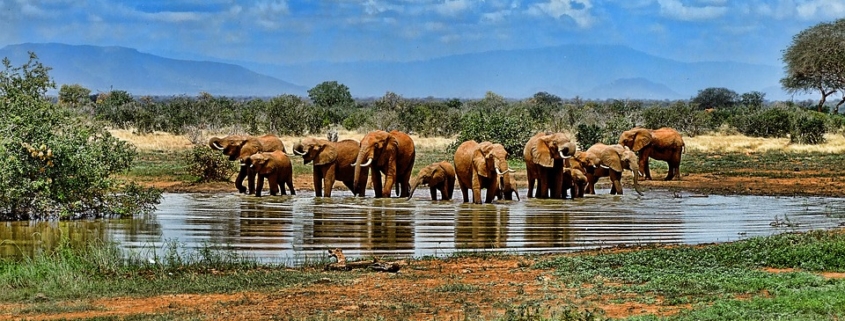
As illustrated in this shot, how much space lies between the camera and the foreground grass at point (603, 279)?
34.5 feet

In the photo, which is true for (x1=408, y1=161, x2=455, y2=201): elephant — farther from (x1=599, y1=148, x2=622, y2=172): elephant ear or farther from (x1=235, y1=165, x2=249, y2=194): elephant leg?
(x1=235, y1=165, x2=249, y2=194): elephant leg

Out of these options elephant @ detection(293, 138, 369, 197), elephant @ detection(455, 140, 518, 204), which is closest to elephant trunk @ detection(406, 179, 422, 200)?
elephant @ detection(455, 140, 518, 204)

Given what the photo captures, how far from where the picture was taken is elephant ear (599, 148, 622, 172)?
26375mm

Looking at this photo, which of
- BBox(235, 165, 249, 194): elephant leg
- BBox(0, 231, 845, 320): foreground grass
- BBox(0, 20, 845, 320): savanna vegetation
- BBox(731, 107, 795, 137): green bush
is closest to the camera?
BBox(0, 231, 845, 320): foreground grass

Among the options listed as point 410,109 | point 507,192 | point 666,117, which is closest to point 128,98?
point 410,109

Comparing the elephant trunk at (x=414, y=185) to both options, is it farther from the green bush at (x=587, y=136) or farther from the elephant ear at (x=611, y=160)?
the green bush at (x=587, y=136)

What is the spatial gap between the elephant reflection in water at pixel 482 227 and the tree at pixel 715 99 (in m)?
80.2

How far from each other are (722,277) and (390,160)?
13674 millimetres

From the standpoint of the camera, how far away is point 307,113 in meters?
52.2

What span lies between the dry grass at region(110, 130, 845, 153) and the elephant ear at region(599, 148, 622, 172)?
14.9 meters

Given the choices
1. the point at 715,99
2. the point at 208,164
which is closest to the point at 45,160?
the point at 208,164

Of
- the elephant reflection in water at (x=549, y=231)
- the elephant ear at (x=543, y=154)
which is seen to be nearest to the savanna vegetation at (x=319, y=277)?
the elephant reflection in water at (x=549, y=231)

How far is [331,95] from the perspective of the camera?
101 metres

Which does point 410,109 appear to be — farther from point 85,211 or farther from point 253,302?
point 253,302
